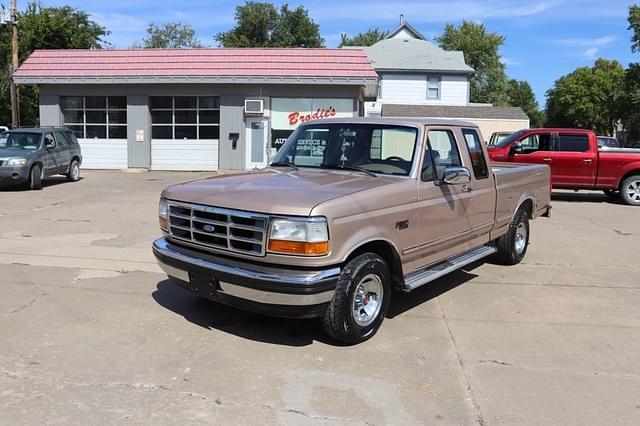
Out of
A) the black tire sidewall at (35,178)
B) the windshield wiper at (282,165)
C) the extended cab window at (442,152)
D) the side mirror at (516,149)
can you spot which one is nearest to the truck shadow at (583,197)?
the side mirror at (516,149)

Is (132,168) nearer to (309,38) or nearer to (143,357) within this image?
(143,357)

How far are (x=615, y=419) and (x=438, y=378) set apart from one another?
44.7 inches

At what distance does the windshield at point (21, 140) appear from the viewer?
15.7m

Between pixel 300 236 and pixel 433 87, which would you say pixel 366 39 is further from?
pixel 300 236

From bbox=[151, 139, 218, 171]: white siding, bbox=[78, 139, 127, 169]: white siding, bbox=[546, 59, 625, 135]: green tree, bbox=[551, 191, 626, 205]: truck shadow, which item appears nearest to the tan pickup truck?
bbox=[551, 191, 626, 205]: truck shadow

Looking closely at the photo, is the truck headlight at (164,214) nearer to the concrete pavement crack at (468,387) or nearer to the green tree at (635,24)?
the concrete pavement crack at (468,387)

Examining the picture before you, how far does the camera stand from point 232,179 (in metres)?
5.32

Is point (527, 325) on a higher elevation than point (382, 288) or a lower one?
lower

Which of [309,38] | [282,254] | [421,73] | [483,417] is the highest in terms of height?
[309,38]

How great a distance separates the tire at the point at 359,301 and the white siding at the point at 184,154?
57.5ft

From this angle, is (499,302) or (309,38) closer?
(499,302)

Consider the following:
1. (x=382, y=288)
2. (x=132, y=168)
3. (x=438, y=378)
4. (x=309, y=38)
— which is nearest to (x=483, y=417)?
(x=438, y=378)

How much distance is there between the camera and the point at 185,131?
2177 centimetres

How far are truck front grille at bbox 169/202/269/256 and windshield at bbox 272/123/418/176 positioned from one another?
1.47 m
